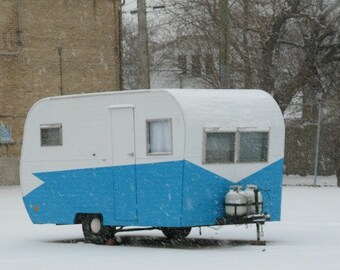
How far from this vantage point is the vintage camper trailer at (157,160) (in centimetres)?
1684

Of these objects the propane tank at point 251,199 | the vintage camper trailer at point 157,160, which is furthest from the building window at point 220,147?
the propane tank at point 251,199

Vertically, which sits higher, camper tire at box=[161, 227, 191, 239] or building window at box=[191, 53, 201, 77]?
building window at box=[191, 53, 201, 77]

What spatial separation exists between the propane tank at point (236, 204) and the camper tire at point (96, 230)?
2.44 metres

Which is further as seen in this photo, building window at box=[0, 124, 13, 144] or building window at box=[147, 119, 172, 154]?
building window at box=[0, 124, 13, 144]

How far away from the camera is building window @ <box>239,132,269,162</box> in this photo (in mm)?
17641

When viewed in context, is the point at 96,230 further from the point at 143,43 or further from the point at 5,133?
the point at 5,133

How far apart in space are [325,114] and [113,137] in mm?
18852

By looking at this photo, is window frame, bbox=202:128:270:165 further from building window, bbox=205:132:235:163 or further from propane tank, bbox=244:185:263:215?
propane tank, bbox=244:185:263:215

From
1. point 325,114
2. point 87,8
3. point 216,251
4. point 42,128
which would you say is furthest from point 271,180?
point 87,8

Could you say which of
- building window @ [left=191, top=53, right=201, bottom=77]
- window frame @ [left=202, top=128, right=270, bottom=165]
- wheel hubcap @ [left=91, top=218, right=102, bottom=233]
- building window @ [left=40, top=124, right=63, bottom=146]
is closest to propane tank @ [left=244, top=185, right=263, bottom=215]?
window frame @ [left=202, top=128, right=270, bottom=165]

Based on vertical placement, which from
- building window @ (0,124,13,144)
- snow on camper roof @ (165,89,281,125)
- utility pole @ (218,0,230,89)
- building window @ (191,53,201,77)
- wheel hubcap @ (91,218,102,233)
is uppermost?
utility pole @ (218,0,230,89)

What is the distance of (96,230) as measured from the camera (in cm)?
1816

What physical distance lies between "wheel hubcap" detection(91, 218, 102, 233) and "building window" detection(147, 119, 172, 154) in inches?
71.2

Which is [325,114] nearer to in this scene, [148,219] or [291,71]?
[291,71]
